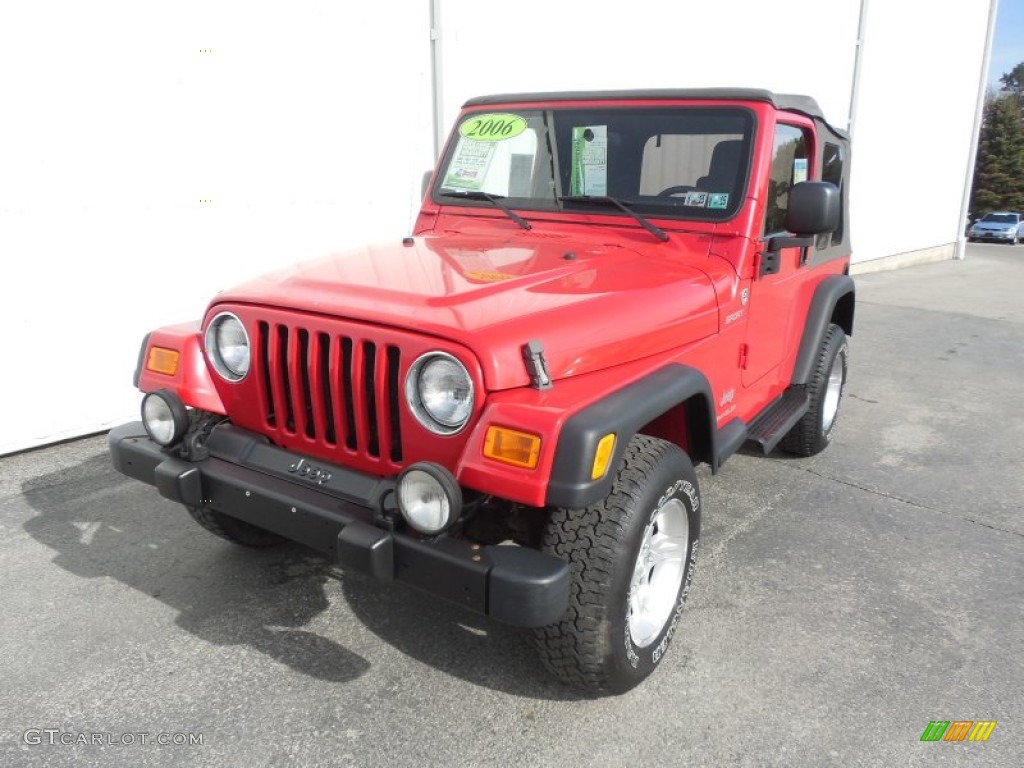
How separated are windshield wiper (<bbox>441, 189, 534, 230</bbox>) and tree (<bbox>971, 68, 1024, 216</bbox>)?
150ft

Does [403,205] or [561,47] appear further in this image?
[561,47]

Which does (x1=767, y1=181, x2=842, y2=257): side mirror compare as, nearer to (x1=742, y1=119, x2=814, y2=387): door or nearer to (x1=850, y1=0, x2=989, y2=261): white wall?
(x1=742, y1=119, x2=814, y2=387): door

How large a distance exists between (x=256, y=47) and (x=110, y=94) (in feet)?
3.35

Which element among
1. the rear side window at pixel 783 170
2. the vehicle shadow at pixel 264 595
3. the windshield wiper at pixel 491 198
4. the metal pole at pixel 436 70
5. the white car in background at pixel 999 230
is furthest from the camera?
the white car in background at pixel 999 230

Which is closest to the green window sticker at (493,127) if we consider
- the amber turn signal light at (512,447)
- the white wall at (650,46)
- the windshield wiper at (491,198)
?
the windshield wiper at (491,198)

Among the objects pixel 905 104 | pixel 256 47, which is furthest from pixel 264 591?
pixel 905 104

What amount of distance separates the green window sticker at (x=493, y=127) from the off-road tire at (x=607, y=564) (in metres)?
1.77

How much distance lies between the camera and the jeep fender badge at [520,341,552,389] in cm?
222

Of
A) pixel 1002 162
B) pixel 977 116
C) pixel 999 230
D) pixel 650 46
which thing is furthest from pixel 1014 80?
pixel 650 46

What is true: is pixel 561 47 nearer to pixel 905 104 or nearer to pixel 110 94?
pixel 110 94

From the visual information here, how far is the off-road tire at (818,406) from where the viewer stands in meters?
4.31

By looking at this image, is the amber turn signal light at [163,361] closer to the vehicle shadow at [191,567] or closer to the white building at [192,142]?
the vehicle shadow at [191,567]

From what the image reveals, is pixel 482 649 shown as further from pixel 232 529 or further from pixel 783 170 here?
pixel 783 170

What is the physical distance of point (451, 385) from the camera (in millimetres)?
2229
